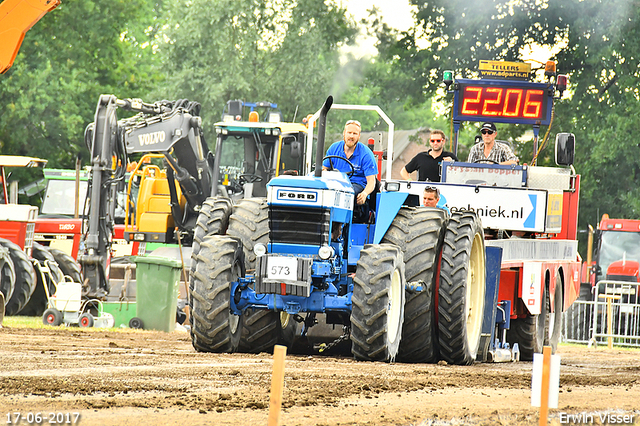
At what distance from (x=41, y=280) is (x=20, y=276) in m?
1.72

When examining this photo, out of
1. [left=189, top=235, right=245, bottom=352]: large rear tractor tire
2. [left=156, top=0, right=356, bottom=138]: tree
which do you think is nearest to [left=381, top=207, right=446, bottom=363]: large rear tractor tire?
[left=189, top=235, right=245, bottom=352]: large rear tractor tire

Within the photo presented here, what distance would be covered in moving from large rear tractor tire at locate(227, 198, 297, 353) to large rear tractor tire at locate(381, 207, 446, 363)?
1.19m

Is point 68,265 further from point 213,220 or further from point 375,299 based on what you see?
point 375,299

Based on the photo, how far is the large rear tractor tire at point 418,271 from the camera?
1001cm

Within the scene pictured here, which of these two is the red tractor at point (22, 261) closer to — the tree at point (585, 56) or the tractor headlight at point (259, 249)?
the tractor headlight at point (259, 249)

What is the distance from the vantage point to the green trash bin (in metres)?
16.8

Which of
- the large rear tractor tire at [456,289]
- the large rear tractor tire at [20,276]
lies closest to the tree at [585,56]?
the large rear tractor tire at [20,276]

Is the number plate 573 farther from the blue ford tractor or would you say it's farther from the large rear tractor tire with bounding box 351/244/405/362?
the large rear tractor tire with bounding box 351/244/405/362

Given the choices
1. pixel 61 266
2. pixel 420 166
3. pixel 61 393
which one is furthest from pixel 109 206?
pixel 61 393

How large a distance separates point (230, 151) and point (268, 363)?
12009mm

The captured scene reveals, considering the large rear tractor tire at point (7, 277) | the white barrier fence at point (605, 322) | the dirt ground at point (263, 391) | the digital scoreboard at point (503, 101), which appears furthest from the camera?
the white barrier fence at point (605, 322)

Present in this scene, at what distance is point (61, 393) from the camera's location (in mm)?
6703

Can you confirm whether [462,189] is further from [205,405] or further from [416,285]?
[205,405]

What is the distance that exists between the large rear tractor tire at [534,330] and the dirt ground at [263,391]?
272cm
